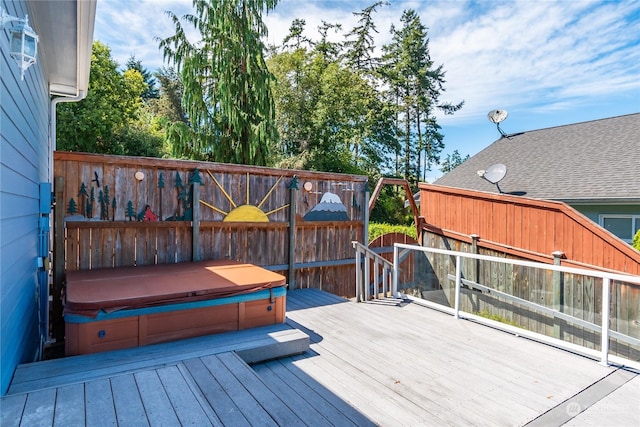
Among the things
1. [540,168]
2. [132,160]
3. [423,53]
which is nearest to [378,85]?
[423,53]

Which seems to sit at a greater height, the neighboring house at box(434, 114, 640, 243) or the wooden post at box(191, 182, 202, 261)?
the neighboring house at box(434, 114, 640, 243)

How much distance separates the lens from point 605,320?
306 centimetres

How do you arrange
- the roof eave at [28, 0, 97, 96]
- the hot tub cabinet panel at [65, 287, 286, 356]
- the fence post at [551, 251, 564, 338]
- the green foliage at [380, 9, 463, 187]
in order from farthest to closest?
the green foliage at [380, 9, 463, 187]
the fence post at [551, 251, 564, 338]
the roof eave at [28, 0, 97, 96]
the hot tub cabinet panel at [65, 287, 286, 356]

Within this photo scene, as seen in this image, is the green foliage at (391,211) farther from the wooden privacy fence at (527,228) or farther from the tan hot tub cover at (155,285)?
the tan hot tub cover at (155,285)

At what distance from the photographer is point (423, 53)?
2030cm

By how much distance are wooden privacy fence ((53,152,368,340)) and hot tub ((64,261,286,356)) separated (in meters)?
0.43

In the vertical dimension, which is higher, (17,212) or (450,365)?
(17,212)

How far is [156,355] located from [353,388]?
1531mm

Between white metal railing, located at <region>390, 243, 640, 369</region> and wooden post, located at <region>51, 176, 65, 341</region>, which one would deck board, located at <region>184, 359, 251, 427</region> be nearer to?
wooden post, located at <region>51, 176, 65, 341</region>

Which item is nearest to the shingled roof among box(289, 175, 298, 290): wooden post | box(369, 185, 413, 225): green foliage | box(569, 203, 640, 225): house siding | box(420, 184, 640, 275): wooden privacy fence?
box(569, 203, 640, 225): house siding

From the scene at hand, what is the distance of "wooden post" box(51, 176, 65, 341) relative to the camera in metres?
3.73

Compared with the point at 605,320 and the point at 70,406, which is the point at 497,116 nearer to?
the point at 605,320

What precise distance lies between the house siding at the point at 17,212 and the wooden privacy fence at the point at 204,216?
64 centimetres

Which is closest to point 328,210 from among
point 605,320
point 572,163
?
point 605,320
